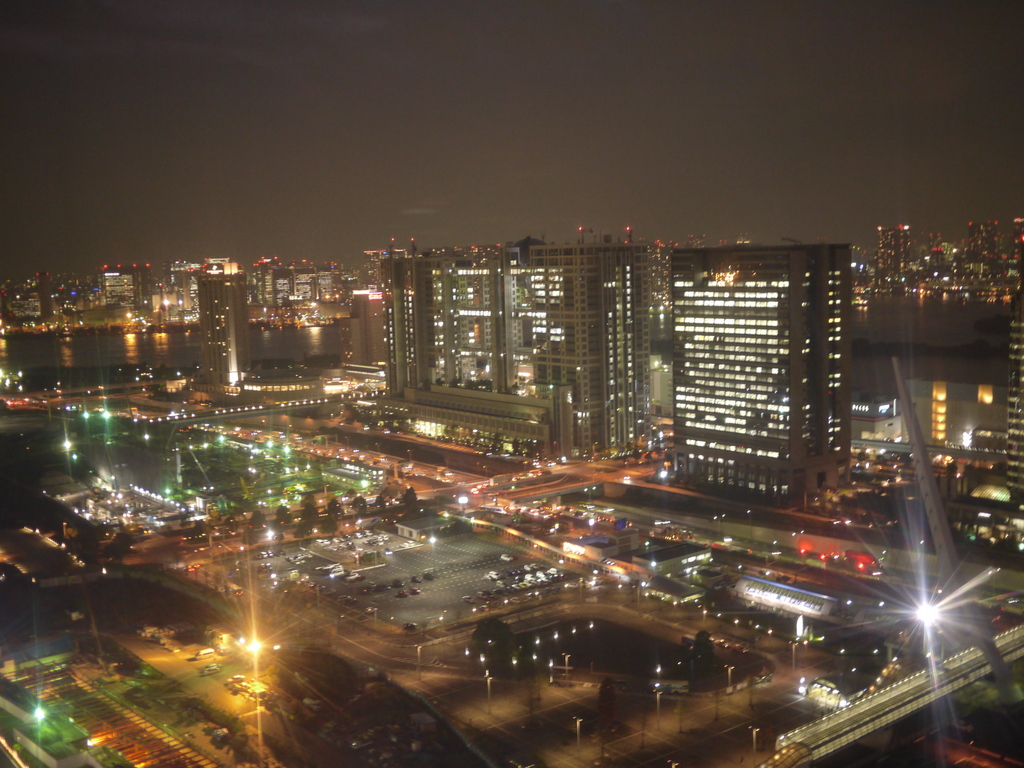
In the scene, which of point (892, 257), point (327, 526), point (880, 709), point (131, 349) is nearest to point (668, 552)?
point (880, 709)

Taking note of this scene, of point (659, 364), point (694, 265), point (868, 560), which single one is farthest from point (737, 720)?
point (659, 364)

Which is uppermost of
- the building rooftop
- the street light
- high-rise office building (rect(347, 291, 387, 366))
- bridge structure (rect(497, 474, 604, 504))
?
high-rise office building (rect(347, 291, 387, 366))

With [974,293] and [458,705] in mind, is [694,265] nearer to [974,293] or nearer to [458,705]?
[458,705]

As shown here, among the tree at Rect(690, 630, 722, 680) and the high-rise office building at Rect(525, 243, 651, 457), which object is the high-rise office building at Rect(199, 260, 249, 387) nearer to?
the high-rise office building at Rect(525, 243, 651, 457)

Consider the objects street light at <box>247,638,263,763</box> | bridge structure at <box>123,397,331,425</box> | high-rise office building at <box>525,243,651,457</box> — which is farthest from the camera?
bridge structure at <box>123,397,331,425</box>

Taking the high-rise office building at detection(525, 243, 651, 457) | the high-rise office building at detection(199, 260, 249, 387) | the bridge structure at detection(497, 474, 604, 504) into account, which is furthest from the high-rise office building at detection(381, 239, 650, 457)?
the high-rise office building at detection(199, 260, 249, 387)

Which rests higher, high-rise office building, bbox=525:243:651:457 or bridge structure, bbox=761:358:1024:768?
high-rise office building, bbox=525:243:651:457

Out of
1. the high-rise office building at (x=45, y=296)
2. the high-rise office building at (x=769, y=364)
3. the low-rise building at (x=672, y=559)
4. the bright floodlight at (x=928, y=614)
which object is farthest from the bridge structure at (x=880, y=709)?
the high-rise office building at (x=45, y=296)

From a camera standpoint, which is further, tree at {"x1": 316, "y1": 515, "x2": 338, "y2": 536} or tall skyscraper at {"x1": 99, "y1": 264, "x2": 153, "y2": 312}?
tall skyscraper at {"x1": 99, "y1": 264, "x2": 153, "y2": 312}
